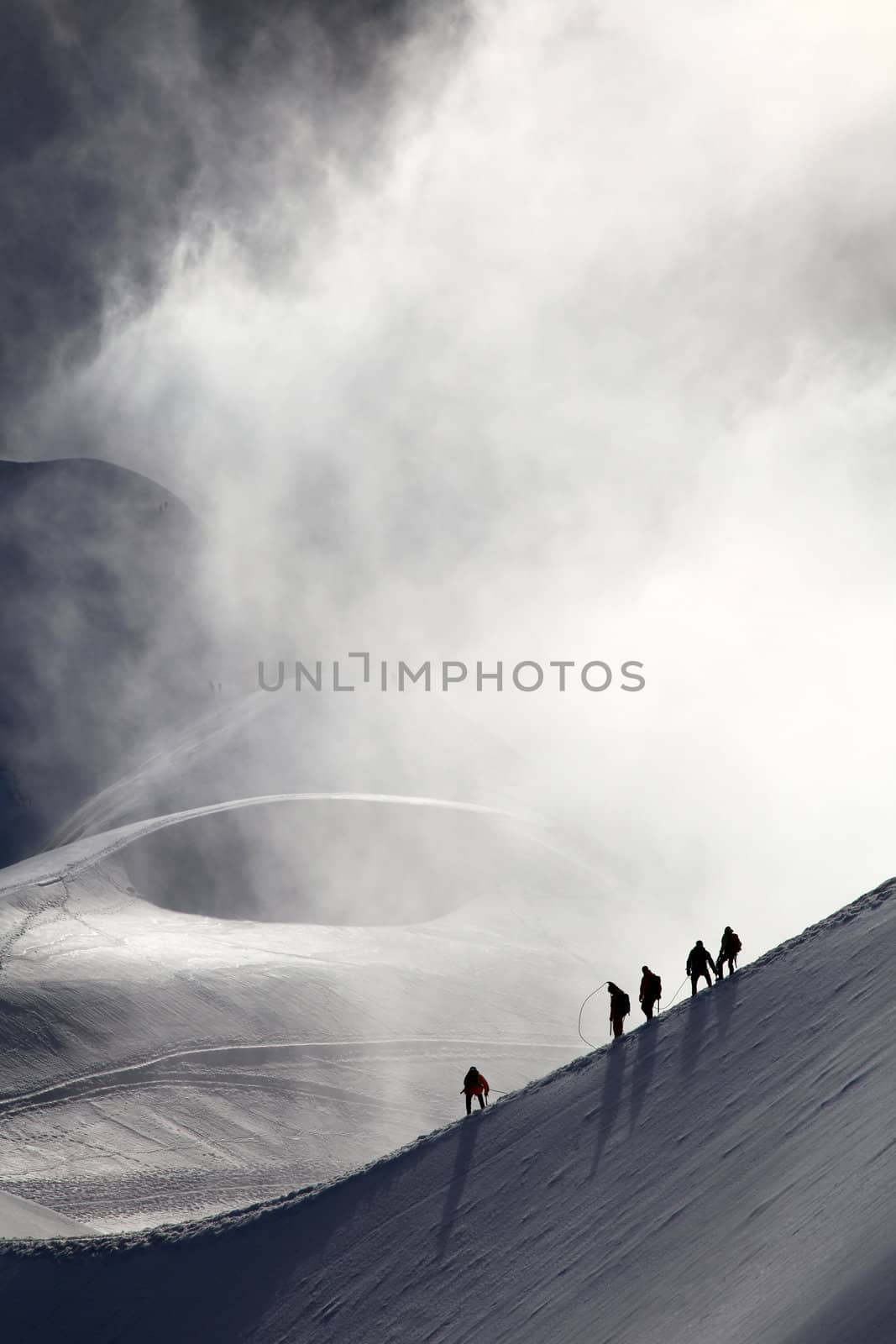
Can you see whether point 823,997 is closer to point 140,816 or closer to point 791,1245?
point 791,1245

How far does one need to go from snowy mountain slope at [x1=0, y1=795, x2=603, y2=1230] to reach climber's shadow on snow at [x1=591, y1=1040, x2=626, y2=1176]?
26.6 feet

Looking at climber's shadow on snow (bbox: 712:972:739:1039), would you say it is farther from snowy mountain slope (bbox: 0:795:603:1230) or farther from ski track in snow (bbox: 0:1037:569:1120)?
ski track in snow (bbox: 0:1037:569:1120)

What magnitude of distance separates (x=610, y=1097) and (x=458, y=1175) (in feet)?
7.04

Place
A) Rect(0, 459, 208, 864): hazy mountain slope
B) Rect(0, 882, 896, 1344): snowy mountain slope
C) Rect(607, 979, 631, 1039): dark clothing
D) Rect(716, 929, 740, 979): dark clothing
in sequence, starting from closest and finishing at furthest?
Rect(0, 882, 896, 1344): snowy mountain slope, Rect(716, 929, 740, 979): dark clothing, Rect(607, 979, 631, 1039): dark clothing, Rect(0, 459, 208, 864): hazy mountain slope

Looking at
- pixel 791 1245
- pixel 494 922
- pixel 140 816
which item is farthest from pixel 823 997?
pixel 140 816

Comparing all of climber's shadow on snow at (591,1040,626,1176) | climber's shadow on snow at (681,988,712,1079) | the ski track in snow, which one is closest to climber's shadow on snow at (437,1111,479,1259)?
climber's shadow on snow at (591,1040,626,1176)

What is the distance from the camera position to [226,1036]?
2555cm

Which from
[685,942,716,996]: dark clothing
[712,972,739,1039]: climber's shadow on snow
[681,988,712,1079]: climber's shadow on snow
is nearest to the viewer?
[681,988,712,1079]: climber's shadow on snow

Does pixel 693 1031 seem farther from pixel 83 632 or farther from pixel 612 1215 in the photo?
pixel 83 632

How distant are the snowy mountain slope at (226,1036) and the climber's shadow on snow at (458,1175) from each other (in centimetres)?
641

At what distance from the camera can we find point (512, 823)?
147 ft

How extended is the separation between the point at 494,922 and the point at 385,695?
24.9m

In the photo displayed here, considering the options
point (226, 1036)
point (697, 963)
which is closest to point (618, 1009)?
point (697, 963)

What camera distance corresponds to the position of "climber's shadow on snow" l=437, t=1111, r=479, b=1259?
46.3 ft
